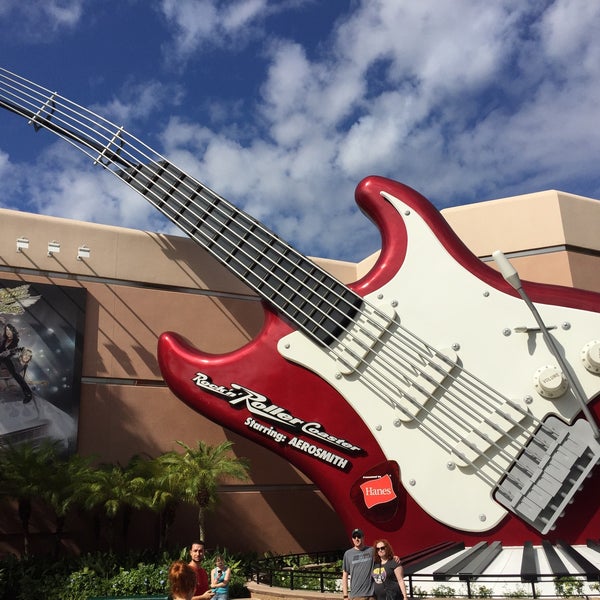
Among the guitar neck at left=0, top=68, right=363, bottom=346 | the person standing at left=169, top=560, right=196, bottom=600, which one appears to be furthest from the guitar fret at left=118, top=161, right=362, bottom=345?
the person standing at left=169, top=560, right=196, bottom=600

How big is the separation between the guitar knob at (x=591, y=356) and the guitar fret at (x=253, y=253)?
12.3 ft

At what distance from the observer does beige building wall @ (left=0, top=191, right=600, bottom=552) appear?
1398 cm

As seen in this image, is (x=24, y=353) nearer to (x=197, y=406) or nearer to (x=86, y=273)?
(x=86, y=273)

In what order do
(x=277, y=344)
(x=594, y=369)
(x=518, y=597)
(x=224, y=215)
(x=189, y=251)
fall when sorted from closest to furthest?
(x=518, y=597) < (x=594, y=369) < (x=277, y=344) < (x=224, y=215) < (x=189, y=251)

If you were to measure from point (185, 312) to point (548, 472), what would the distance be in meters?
8.90

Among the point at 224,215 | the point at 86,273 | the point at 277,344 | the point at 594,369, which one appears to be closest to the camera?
the point at 594,369

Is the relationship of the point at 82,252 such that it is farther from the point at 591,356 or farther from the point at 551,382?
the point at 591,356

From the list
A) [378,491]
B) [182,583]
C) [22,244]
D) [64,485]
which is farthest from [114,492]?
[182,583]

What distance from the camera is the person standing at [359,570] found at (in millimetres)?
6117

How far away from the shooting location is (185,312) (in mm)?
15188

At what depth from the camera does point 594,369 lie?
32.0 ft

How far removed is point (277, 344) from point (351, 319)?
1437 mm

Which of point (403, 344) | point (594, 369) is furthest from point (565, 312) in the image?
point (403, 344)

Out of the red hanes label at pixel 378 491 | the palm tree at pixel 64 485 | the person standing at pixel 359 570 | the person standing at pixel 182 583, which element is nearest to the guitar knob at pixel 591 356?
the red hanes label at pixel 378 491
